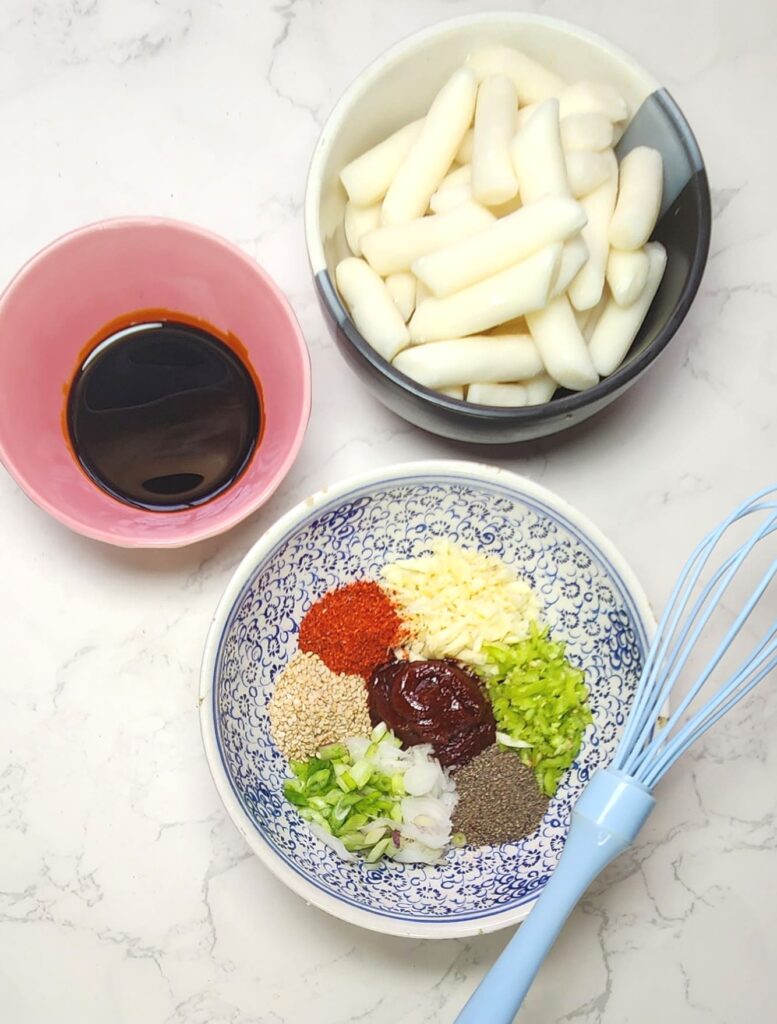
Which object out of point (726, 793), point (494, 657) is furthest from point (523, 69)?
point (726, 793)

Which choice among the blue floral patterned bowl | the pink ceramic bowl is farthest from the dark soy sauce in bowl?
the blue floral patterned bowl

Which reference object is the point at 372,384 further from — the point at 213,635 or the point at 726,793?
the point at 726,793

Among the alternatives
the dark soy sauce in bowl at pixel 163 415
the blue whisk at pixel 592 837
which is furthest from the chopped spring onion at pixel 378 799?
the dark soy sauce in bowl at pixel 163 415

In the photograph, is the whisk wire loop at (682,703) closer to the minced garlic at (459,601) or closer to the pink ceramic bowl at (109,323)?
the minced garlic at (459,601)

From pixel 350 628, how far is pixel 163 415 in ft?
0.86

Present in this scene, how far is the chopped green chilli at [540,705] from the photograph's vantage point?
0.92 m

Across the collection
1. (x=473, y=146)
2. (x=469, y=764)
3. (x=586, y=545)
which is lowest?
(x=469, y=764)

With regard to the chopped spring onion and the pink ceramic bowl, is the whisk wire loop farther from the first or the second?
the pink ceramic bowl

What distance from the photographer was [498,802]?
92 cm

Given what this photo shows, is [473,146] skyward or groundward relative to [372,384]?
skyward

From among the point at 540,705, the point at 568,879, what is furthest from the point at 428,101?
the point at 568,879

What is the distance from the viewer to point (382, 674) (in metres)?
0.94

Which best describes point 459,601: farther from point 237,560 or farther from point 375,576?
point 237,560

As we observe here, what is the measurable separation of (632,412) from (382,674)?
353mm
